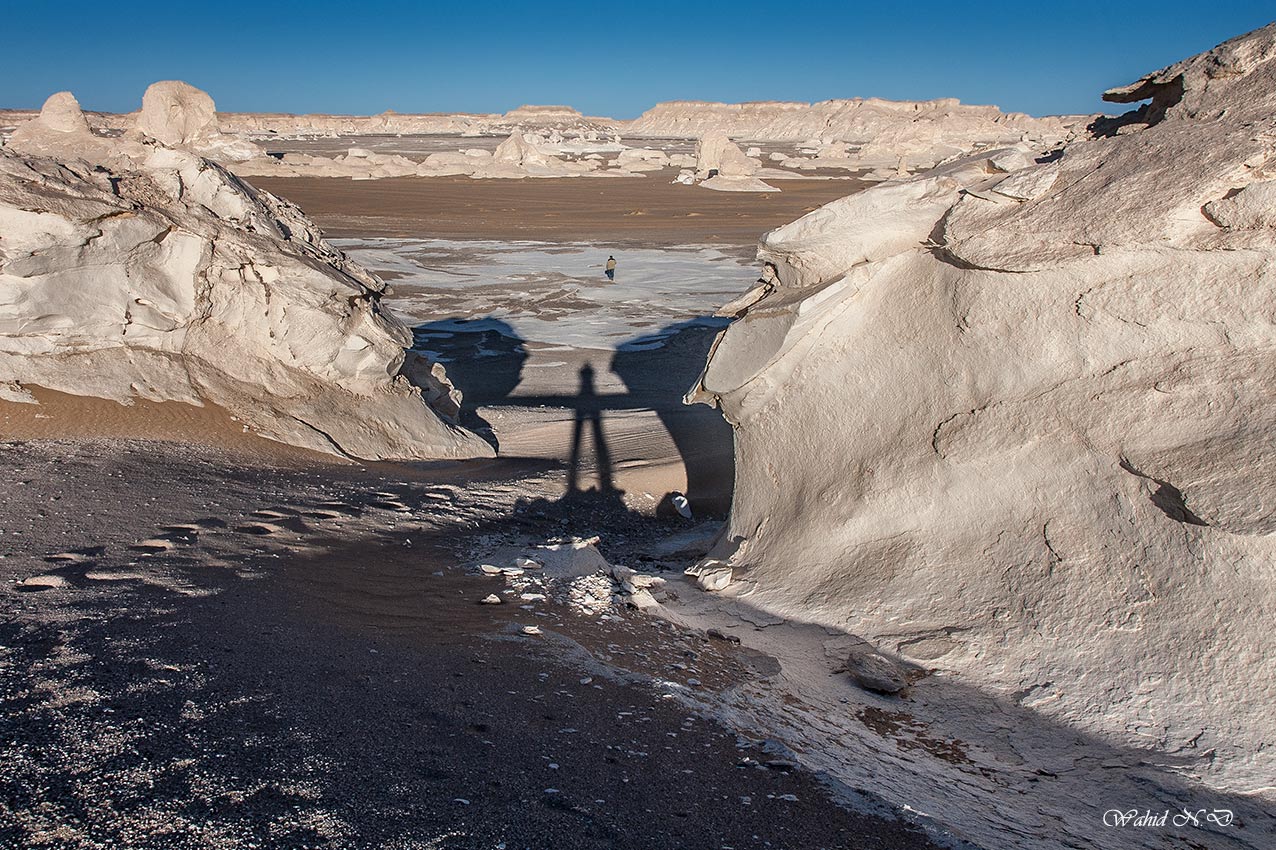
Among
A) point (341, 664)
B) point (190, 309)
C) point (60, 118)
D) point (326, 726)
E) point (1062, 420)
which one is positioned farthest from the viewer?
point (60, 118)

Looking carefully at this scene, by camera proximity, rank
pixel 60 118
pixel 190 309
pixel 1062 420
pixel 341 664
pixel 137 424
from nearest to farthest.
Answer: pixel 341 664 → pixel 1062 420 → pixel 137 424 → pixel 190 309 → pixel 60 118

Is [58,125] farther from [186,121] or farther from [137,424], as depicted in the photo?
[137,424]

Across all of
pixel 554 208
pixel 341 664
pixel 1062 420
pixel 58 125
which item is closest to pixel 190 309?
pixel 341 664

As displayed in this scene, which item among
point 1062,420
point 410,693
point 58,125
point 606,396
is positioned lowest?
point 410,693

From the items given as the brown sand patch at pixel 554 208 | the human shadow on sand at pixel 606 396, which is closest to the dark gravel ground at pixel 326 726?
the human shadow on sand at pixel 606 396

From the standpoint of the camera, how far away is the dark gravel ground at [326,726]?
2.48 m

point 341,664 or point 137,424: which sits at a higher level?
point 137,424

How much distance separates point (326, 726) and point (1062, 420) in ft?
11.2

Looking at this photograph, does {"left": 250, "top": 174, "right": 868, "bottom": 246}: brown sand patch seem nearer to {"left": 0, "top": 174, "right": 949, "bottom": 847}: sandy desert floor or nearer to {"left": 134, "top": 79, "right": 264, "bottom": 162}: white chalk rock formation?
{"left": 134, "top": 79, "right": 264, "bottom": 162}: white chalk rock formation

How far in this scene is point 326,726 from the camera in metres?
3.01

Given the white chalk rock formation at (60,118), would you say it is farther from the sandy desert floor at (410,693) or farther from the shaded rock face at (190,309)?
the sandy desert floor at (410,693)

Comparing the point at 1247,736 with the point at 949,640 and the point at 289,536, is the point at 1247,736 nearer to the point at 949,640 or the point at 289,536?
the point at 949,640

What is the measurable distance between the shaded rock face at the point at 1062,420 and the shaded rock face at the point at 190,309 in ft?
12.7

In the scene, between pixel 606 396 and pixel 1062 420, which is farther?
pixel 606 396
